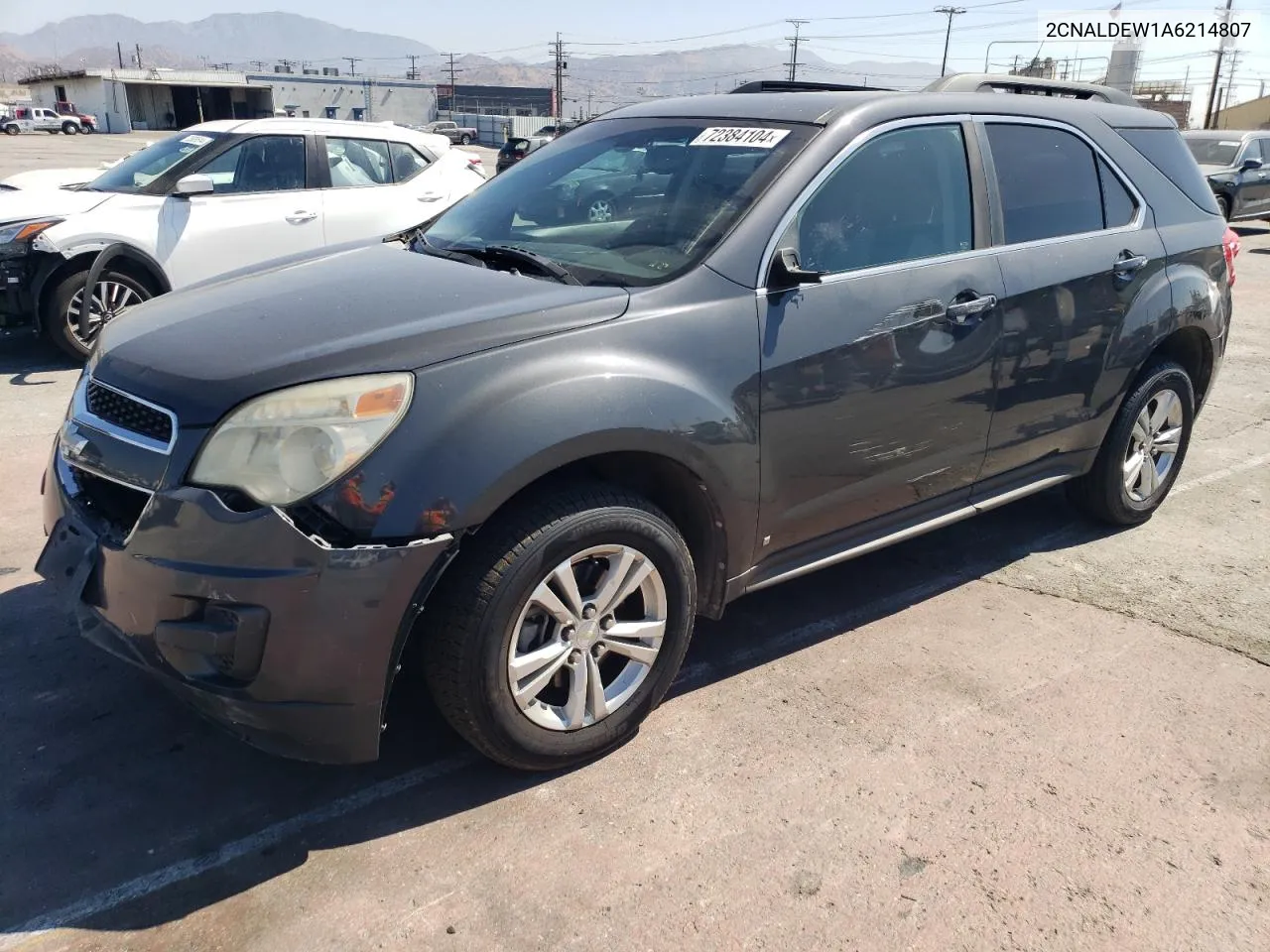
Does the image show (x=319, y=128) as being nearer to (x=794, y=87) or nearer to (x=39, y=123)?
(x=794, y=87)

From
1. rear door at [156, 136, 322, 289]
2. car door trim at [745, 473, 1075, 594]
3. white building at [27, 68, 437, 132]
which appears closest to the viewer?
car door trim at [745, 473, 1075, 594]

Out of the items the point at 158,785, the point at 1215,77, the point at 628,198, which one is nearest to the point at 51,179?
the point at 628,198

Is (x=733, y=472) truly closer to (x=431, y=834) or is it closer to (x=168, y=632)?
(x=431, y=834)

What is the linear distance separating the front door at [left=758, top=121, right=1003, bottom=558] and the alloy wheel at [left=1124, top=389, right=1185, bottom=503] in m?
1.26

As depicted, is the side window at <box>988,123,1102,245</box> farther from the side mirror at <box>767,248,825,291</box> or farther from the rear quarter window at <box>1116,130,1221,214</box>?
the side mirror at <box>767,248,825,291</box>

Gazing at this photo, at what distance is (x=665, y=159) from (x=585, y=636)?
1728mm

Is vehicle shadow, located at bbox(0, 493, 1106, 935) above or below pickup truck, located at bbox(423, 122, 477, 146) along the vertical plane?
below

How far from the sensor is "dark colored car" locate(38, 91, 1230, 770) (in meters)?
2.36

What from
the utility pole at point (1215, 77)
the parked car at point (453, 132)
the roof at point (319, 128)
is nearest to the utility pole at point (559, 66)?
the parked car at point (453, 132)

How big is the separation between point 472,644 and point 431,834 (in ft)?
1.74

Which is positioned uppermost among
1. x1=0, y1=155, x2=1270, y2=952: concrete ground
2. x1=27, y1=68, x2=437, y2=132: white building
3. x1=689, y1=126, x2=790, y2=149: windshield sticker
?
x1=27, y1=68, x2=437, y2=132: white building

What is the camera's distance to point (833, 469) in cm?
321

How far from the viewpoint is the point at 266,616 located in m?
2.29

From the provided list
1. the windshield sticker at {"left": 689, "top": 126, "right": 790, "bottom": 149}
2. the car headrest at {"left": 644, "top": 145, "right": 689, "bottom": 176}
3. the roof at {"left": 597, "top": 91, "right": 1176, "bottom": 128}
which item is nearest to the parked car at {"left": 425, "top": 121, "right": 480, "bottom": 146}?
the roof at {"left": 597, "top": 91, "right": 1176, "bottom": 128}
